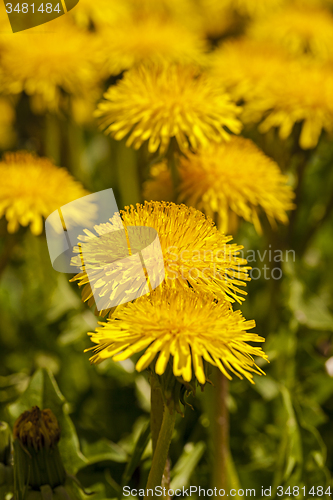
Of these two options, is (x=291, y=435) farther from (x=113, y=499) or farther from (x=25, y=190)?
(x=25, y=190)

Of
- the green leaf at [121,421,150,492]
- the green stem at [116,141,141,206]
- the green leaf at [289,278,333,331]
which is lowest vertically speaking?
the green leaf at [289,278,333,331]

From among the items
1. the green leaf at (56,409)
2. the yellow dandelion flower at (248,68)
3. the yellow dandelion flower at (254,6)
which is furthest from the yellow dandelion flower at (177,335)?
the yellow dandelion flower at (254,6)

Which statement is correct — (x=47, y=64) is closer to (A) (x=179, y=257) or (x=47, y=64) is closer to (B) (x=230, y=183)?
(B) (x=230, y=183)

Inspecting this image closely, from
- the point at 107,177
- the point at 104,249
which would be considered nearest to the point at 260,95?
the point at 107,177

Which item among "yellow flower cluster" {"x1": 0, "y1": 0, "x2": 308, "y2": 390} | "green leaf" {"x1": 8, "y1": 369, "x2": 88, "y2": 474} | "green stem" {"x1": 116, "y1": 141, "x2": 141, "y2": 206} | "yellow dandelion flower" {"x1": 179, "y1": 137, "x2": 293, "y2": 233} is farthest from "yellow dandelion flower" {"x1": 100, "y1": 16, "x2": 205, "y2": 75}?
"green leaf" {"x1": 8, "y1": 369, "x2": 88, "y2": 474}

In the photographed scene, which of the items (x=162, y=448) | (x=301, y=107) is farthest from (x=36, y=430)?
(x=301, y=107)

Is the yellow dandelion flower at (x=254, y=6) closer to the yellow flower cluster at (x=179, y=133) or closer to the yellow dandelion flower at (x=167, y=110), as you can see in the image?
the yellow flower cluster at (x=179, y=133)

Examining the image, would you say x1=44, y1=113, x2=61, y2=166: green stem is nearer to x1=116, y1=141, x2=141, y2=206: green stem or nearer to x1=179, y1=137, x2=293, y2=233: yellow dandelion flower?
x1=116, y1=141, x2=141, y2=206: green stem
